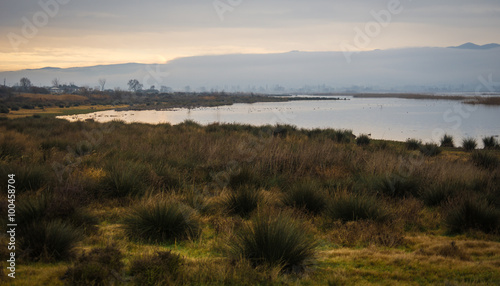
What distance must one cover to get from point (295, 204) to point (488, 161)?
10.4 meters

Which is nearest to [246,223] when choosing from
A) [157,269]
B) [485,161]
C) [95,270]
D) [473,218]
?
[157,269]

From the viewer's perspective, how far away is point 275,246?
490 cm

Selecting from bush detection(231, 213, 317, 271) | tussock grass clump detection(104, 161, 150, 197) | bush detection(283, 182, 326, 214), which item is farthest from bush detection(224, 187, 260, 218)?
bush detection(231, 213, 317, 271)

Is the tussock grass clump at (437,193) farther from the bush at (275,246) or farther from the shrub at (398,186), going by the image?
the bush at (275,246)

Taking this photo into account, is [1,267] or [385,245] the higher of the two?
[1,267]

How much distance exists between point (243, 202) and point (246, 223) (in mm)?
2142

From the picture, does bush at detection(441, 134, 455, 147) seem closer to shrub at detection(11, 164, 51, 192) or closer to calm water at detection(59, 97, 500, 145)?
calm water at detection(59, 97, 500, 145)

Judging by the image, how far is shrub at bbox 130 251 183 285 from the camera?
13.9 feet

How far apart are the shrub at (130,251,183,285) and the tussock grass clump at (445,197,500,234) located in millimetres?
5381

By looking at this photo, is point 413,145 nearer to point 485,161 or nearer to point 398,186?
point 485,161

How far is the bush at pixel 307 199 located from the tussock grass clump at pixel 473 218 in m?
2.47

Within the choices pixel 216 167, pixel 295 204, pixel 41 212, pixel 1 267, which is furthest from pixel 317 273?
pixel 216 167

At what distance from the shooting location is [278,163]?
12.0 meters

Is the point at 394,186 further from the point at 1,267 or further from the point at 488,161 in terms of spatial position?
the point at 1,267
